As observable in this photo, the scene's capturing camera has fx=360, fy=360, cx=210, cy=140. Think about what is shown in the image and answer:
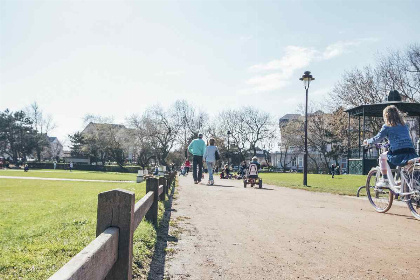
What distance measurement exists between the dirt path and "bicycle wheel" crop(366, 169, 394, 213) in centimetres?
19

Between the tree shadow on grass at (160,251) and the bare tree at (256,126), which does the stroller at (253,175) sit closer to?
the tree shadow on grass at (160,251)

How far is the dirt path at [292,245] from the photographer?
131 inches

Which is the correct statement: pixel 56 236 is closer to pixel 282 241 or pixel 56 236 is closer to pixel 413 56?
pixel 282 241

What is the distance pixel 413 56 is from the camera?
96.9ft

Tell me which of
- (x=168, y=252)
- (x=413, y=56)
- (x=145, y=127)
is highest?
(x=413, y=56)

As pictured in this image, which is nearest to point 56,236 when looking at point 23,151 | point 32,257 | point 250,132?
point 32,257

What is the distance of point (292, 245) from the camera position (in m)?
4.26

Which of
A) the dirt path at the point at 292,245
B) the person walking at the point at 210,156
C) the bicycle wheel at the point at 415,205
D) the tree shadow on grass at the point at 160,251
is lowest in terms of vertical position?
the tree shadow on grass at the point at 160,251

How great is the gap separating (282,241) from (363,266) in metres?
1.16

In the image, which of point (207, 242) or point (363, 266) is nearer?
point (363, 266)

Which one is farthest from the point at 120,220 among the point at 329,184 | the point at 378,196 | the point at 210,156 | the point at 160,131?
the point at 160,131

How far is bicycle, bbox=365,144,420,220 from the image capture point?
6070 millimetres

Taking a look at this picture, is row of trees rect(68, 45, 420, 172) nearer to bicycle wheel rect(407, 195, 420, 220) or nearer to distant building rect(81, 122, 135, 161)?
distant building rect(81, 122, 135, 161)

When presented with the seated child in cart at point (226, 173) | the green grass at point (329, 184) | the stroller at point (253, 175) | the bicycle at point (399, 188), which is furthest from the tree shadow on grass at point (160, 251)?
the seated child in cart at point (226, 173)
